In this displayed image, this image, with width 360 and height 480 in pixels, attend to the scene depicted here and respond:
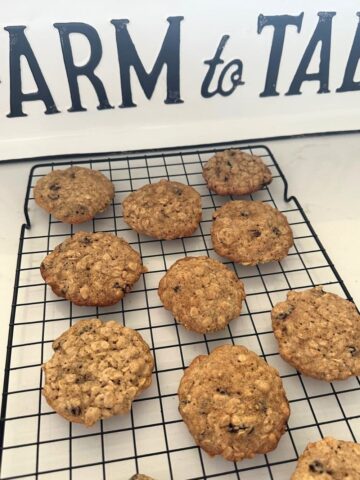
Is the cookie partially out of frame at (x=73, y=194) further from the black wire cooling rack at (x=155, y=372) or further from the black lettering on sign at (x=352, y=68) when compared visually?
the black lettering on sign at (x=352, y=68)

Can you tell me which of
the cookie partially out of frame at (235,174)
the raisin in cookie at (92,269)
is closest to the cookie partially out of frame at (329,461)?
the raisin in cookie at (92,269)

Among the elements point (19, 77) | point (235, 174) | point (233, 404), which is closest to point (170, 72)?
point (235, 174)

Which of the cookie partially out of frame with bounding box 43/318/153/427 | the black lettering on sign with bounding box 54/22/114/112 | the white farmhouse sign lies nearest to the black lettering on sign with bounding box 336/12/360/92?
the white farmhouse sign

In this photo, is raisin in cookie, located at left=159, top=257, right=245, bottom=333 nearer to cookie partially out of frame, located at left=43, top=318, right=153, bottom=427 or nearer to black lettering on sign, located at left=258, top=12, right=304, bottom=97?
cookie partially out of frame, located at left=43, top=318, right=153, bottom=427

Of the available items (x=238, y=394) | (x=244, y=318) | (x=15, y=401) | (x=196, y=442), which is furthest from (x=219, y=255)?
(x=15, y=401)

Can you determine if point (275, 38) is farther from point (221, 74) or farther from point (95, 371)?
point (95, 371)
